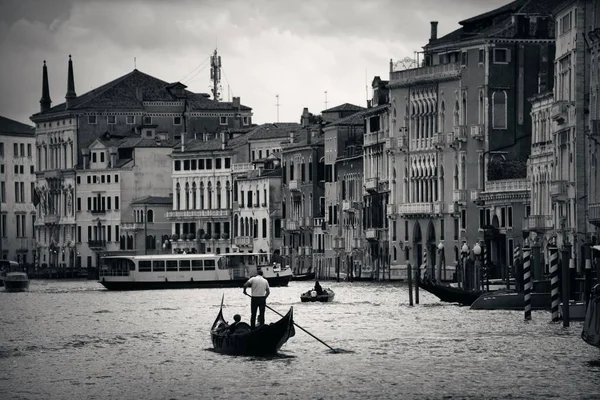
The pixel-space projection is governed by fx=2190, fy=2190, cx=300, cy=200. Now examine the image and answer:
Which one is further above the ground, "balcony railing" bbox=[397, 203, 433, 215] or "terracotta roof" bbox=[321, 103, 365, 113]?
"terracotta roof" bbox=[321, 103, 365, 113]

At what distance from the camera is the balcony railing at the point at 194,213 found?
130675mm

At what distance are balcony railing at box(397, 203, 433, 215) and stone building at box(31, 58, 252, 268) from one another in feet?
133

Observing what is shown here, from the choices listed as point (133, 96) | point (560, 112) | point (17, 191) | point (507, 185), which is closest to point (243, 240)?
point (133, 96)

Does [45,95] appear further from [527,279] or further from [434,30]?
[527,279]

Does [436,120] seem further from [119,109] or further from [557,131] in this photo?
[119,109]

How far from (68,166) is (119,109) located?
5.16 metres

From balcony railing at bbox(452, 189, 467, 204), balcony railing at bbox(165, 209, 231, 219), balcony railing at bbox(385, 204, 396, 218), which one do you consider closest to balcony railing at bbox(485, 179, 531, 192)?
balcony railing at bbox(452, 189, 467, 204)

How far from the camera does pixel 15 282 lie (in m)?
98.4

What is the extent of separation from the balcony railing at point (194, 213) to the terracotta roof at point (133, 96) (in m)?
10.5

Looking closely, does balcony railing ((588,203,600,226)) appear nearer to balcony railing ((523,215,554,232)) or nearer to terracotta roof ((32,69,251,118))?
balcony railing ((523,215,554,232))

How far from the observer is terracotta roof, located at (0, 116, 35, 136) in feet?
510

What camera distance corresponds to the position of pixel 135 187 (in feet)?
451

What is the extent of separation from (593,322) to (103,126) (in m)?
103

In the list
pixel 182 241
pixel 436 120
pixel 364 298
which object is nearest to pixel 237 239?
pixel 182 241
